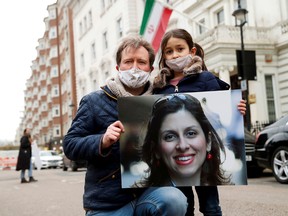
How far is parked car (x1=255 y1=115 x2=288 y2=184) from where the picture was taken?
30.4ft

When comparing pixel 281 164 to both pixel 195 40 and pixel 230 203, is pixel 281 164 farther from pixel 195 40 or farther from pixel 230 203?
pixel 195 40

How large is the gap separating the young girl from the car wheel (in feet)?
20.8

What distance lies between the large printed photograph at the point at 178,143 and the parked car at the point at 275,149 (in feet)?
22.7

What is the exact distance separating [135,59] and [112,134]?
582 millimetres

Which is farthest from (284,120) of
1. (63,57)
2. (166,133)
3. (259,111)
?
→ (63,57)

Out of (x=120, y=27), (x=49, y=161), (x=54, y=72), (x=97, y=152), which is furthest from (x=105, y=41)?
(x=97, y=152)

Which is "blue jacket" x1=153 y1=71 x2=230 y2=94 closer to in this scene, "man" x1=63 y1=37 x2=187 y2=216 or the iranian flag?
"man" x1=63 y1=37 x2=187 y2=216

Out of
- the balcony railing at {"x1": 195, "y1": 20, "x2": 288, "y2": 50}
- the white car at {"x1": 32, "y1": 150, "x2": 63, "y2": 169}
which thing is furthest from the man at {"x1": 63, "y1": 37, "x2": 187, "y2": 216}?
the white car at {"x1": 32, "y1": 150, "x2": 63, "y2": 169}

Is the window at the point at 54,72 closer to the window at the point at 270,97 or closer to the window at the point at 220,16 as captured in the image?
the window at the point at 220,16

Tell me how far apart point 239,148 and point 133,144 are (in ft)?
2.24

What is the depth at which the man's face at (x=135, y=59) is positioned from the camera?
283 cm

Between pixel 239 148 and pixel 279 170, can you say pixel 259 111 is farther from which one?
pixel 239 148

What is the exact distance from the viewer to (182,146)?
2.73 m

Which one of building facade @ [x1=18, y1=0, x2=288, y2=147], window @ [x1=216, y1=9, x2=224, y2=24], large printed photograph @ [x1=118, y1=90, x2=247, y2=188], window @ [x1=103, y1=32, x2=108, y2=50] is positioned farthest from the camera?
window @ [x1=103, y1=32, x2=108, y2=50]
